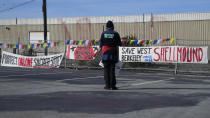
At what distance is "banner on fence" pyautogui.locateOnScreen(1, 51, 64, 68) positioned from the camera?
17.9 meters

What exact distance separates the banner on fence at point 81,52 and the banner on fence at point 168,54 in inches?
58.8

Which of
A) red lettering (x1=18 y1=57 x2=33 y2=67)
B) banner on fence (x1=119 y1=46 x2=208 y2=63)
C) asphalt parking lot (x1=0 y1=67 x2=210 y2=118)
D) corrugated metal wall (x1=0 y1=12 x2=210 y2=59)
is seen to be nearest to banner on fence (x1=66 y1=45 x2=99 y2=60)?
banner on fence (x1=119 y1=46 x2=208 y2=63)

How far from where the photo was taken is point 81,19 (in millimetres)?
37281

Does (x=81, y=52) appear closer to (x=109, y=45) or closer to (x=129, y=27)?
(x=109, y=45)

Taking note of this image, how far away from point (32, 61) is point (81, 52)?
257 centimetres

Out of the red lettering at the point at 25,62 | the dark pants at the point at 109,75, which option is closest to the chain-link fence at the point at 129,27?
the red lettering at the point at 25,62

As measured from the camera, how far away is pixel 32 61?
1823 centimetres

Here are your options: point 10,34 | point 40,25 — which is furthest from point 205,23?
point 10,34

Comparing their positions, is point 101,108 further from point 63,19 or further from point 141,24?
point 63,19

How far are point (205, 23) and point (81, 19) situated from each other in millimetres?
12353

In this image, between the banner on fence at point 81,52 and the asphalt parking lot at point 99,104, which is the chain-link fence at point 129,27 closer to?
the banner on fence at point 81,52

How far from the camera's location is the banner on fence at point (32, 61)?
58.6 feet

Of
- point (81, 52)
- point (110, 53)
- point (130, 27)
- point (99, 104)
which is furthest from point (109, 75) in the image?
point (130, 27)

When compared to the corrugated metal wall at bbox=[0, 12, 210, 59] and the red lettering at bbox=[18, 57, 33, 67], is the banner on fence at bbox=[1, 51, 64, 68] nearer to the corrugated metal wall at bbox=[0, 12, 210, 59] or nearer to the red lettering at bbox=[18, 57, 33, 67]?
the red lettering at bbox=[18, 57, 33, 67]
